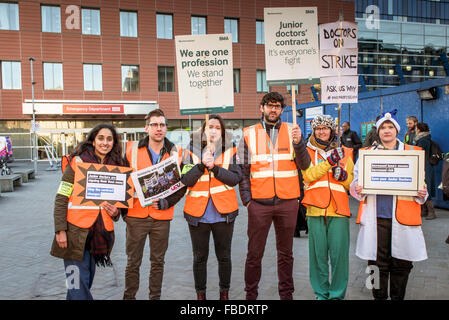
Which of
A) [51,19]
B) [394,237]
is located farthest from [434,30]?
[394,237]

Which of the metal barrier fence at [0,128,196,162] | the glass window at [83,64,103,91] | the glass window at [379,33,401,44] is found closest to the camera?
the metal barrier fence at [0,128,196,162]

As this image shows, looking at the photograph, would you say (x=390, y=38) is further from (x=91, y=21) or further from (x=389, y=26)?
(x=91, y=21)

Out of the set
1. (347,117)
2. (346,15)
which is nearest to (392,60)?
(346,15)

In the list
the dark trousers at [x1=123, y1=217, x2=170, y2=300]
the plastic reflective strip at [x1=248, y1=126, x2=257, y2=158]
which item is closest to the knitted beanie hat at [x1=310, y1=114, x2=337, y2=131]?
the plastic reflective strip at [x1=248, y1=126, x2=257, y2=158]

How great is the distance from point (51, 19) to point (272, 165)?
3131cm

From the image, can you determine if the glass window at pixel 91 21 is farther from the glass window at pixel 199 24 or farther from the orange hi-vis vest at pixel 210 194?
the orange hi-vis vest at pixel 210 194

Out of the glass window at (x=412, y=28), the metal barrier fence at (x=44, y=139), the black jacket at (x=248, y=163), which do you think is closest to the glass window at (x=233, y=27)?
the metal barrier fence at (x=44, y=139)

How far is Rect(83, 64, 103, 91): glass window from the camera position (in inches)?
1202

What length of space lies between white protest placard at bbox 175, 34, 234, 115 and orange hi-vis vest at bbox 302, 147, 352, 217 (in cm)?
119

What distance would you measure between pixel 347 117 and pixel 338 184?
9.37 meters

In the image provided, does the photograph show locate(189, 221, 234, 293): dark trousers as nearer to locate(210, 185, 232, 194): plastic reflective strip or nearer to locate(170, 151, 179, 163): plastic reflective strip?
locate(210, 185, 232, 194): plastic reflective strip

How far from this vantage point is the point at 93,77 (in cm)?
3069

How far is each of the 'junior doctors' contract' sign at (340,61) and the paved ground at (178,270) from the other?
2525mm

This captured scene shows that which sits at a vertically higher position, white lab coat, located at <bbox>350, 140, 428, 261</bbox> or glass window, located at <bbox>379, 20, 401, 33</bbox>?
glass window, located at <bbox>379, 20, 401, 33</bbox>
